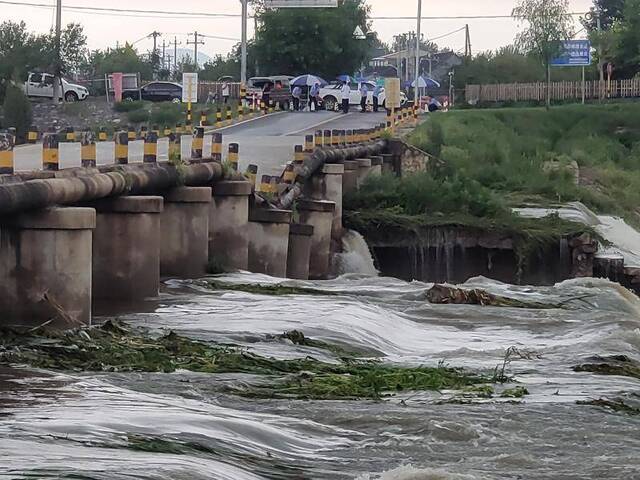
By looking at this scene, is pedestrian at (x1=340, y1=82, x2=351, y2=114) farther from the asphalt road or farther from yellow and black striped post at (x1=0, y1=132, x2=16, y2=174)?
yellow and black striped post at (x1=0, y1=132, x2=16, y2=174)

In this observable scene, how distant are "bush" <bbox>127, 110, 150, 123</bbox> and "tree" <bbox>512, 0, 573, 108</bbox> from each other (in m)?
20.8

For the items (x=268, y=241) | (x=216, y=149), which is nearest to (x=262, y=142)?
(x=216, y=149)

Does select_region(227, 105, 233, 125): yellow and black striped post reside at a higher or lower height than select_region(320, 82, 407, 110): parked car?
lower

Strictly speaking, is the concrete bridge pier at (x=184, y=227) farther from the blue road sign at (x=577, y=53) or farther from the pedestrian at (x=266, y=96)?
the blue road sign at (x=577, y=53)

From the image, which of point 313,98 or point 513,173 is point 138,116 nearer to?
point 313,98

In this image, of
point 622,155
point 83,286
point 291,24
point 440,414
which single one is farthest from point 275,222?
A: point 291,24

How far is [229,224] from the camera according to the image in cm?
2331

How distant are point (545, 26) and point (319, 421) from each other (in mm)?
64952

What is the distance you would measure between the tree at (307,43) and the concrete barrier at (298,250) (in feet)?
201

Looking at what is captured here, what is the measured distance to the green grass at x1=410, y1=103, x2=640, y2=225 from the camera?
39719mm

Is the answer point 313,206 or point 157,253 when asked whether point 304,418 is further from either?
point 313,206

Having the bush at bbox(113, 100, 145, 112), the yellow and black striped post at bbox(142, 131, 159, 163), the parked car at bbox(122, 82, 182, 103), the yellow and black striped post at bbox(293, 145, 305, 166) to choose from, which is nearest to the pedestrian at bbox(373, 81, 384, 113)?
the parked car at bbox(122, 82, 182, 103)

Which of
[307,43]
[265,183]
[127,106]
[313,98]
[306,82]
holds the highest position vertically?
[307,43]

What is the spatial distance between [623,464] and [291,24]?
259ft
